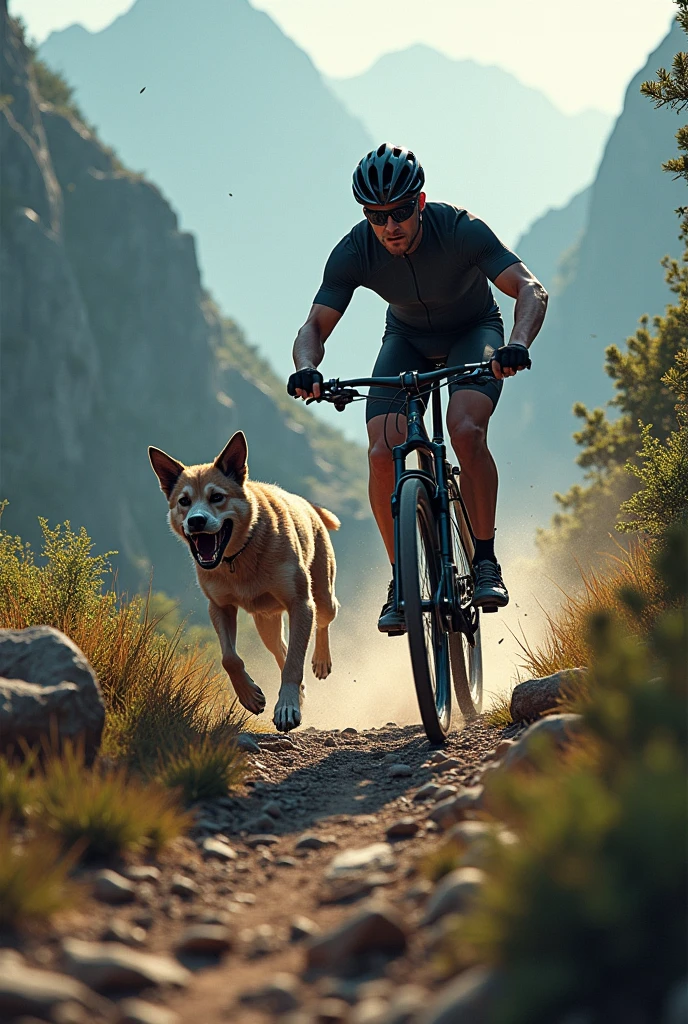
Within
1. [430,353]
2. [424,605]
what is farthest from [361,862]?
[430,353]

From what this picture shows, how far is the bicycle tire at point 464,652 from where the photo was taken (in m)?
5.79

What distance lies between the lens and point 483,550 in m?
5.59

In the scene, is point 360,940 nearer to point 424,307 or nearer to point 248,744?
point 248,744

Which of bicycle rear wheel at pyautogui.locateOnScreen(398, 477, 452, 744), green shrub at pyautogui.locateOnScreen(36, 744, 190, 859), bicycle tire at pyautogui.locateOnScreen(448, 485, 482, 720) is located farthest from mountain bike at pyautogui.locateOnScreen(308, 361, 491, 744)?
green shrub at pyautogui.locateOnScreen(36, 744, 190, 859)

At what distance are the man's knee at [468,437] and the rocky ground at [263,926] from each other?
1719 millimetres

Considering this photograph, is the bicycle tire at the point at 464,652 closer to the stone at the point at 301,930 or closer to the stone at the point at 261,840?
the stone at the point at 261,840

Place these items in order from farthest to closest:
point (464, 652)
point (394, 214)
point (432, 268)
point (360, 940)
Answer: point (464, 652) → point (432, 268) → point (394, 214) → point (360, 940)

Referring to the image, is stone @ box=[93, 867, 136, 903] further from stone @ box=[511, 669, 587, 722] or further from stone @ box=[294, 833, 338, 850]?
stone @ box=[511, 669, 587, 722]

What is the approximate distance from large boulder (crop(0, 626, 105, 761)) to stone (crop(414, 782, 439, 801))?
1.25 m

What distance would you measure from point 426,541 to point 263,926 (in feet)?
8.95

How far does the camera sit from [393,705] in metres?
10.2

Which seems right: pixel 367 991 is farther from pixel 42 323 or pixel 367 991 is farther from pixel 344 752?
pixel 42 323

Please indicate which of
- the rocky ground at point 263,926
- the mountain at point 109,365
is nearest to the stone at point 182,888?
the rocky ground at point 263,926

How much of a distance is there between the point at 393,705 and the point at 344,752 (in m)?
4.55
